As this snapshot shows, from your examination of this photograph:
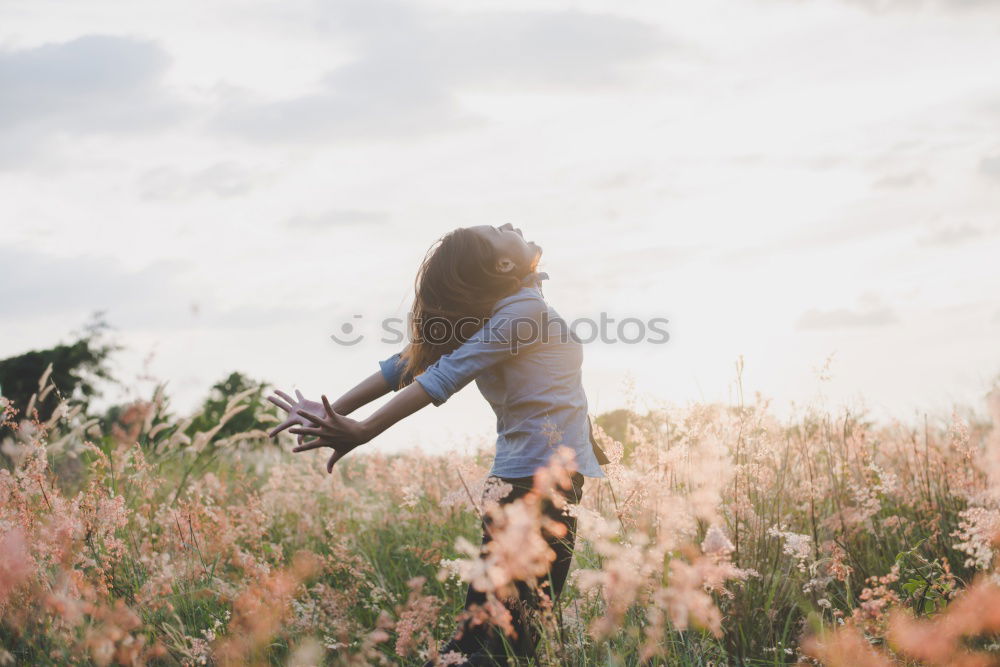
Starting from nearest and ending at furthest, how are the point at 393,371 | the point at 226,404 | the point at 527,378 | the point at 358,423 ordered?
1. the point at 358,423
2. the point at 527,378
3. the point at 393,371
4. the point at 226,404

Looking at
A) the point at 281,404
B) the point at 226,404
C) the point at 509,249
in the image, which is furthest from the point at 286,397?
the point at 226,404

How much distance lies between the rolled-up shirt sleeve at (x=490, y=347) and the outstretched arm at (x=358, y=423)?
0.18 ft

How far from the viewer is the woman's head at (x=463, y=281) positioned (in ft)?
10.5

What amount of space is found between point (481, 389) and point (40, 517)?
7.55 feet

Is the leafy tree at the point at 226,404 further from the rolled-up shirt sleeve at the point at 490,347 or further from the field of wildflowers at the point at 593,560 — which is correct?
the rolled-up shirt sleeve at the point at 490,347

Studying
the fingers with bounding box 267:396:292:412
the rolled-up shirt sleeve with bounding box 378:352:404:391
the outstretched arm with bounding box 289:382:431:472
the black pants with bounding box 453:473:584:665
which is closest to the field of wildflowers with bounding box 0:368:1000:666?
the black pants with bounding box 453:473:584:665

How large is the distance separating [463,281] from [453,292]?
0.06m

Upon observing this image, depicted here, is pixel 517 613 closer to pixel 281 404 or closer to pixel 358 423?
pixel 358 423

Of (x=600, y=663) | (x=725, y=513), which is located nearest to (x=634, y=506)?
(x=600, y=663)

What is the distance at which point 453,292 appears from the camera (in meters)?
3.22

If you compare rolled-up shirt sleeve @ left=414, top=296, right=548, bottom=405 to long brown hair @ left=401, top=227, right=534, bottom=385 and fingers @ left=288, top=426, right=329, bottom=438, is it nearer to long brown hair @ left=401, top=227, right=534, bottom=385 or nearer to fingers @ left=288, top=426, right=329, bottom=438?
long brown hair @ left=401, top=227, right=534, bottom=385

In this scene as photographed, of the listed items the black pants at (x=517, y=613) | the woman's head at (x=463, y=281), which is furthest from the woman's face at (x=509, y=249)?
the black pants at (x=517, y=613)

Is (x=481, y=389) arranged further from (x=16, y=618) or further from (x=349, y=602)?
(x=16, y=618)

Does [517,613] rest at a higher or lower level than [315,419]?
lower
